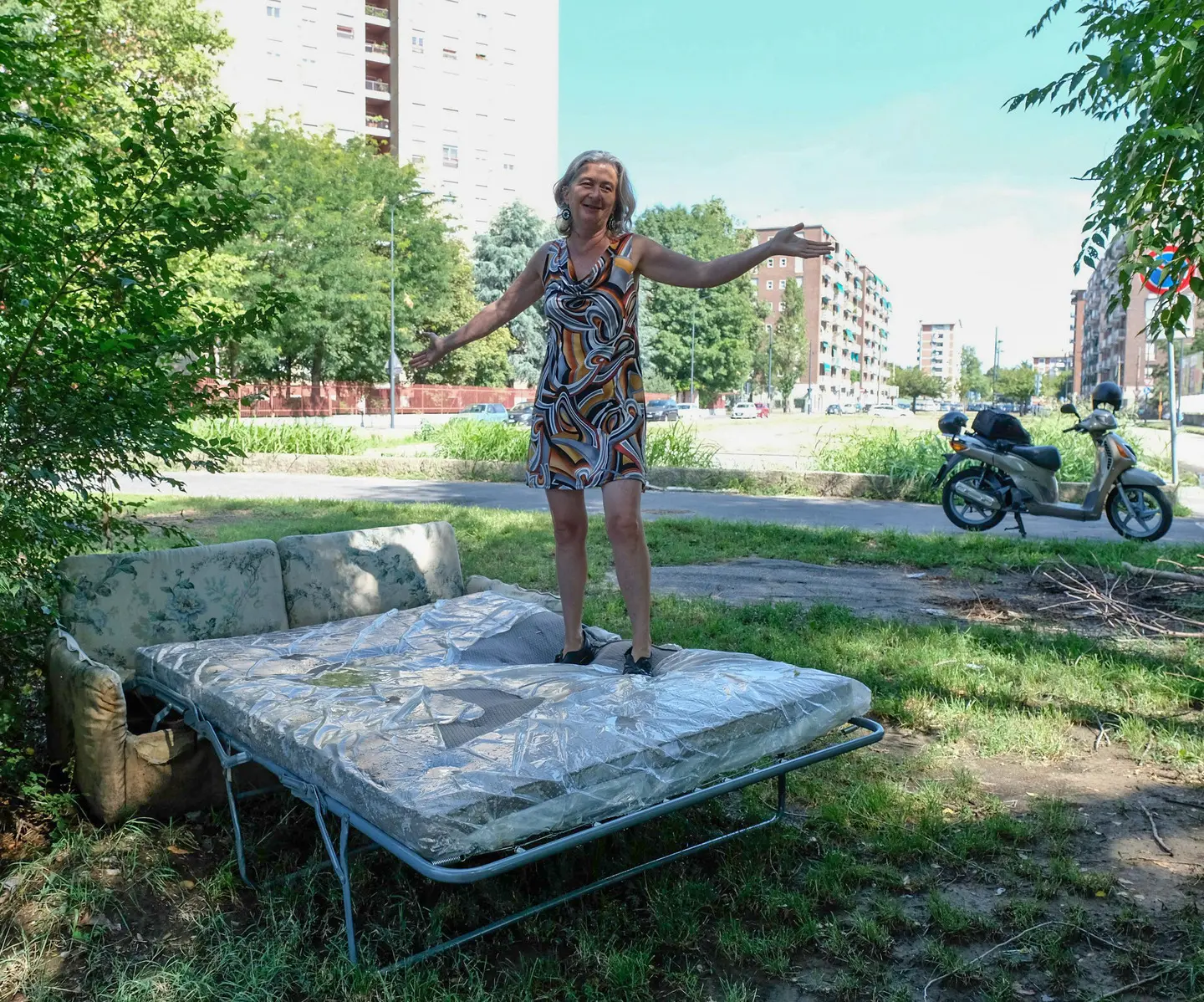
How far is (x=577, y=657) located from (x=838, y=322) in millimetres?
146027

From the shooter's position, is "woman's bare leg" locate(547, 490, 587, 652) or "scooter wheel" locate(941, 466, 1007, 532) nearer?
"woman's bare leg" locate(547, 490, 587, 652)

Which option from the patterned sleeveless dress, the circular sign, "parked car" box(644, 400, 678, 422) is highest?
"parked car" box(644, 400, 678, 422)

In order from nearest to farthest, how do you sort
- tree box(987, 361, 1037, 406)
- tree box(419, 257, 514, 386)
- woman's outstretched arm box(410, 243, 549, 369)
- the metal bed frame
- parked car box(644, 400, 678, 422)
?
the metal bed frame, woman's outstretched arm box(410, 243, 549, 369), parked car box(644, 400, 678, 422), tree box(419, 257, 514, 386), tree box(987, 361, 1037, 406)

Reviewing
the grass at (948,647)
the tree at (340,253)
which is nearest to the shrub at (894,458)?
the grass at (948,647)

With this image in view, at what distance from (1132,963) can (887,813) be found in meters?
0.88

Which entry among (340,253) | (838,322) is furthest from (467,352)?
(838,322)

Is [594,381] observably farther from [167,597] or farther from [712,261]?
[167,597]

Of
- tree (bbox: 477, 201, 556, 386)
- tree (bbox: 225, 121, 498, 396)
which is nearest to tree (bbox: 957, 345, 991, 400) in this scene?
tree (bbox: 477, 201, 556, 386)

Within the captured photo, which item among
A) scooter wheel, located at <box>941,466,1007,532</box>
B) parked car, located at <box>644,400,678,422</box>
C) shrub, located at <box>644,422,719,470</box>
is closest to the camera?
scooter wheel, located at <box>941,466,1007,532</box>

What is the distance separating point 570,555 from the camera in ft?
11.9

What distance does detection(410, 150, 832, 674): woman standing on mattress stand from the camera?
339cm

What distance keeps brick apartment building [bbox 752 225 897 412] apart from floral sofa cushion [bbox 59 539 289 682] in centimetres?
9357

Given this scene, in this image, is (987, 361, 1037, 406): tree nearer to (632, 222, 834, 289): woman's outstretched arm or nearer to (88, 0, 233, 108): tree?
(88, 0, 233, 108): tree

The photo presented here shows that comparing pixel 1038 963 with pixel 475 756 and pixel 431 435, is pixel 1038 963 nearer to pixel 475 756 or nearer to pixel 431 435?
pixel 475 756
